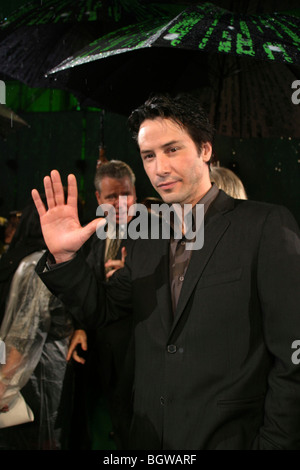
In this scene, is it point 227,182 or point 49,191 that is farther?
point 227,182

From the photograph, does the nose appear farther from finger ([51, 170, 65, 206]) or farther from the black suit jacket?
finger ([51, 170, 65, 206])

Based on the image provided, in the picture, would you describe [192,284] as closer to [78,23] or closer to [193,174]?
[193,174]

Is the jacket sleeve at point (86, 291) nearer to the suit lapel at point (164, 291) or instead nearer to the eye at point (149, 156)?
the suit lapel at point (164, 291)

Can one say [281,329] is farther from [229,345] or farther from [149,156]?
[149,156]

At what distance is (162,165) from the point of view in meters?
1.48

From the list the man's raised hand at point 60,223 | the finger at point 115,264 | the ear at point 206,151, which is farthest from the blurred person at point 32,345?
the ear at point 206,151

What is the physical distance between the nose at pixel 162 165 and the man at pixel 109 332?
1022mm

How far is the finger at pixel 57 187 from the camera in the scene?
4.92 ft

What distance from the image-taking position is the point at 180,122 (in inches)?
61.3

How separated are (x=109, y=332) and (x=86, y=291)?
2.97ft

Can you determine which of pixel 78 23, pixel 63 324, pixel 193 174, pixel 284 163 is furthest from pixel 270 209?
pixel 284 163

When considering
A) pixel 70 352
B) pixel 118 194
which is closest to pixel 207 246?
pixel 70 352

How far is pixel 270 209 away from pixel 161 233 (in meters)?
0.46

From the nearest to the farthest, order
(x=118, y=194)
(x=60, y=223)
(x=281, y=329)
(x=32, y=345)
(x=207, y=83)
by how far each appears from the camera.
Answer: (x=281, y=329) < (x=60, y=223) < (x=32, y=345) < (x=207, y=83) < (x=118, y=194)
